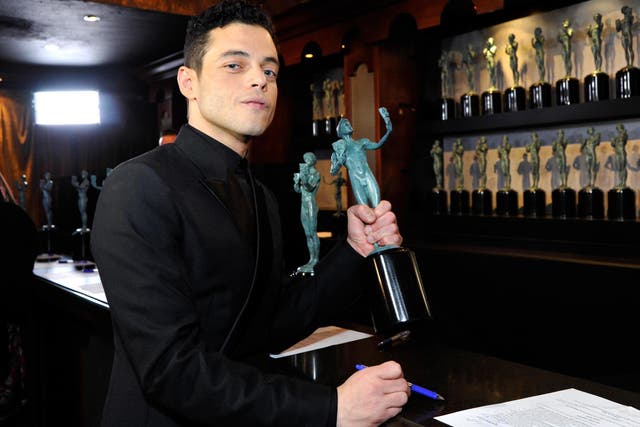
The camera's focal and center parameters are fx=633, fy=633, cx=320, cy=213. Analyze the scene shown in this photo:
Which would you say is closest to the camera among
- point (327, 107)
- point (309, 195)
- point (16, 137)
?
point (309, 195)

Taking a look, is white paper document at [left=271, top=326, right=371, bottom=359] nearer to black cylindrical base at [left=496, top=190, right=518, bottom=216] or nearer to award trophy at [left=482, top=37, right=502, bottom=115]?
black cylindrical base at [left=496, top=190, right=518, bottom=216]

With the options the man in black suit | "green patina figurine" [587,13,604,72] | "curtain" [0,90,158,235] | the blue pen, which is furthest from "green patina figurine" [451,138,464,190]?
"curtain" [0,90,158,235]

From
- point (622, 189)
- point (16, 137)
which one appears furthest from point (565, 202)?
point (16, 137)

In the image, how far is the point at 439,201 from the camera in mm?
3686

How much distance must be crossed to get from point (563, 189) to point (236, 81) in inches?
92.0

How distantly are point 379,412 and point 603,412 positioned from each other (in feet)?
1.27

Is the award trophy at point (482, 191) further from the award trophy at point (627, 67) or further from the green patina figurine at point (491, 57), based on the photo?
the award trophy at point (627, 67)

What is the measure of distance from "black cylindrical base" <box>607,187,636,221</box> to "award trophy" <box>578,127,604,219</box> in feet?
0.25

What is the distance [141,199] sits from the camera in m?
1.04

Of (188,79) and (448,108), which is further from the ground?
(448,108)

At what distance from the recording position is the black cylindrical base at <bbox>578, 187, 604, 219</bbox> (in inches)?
116

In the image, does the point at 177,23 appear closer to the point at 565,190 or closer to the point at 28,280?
the point at 28,280

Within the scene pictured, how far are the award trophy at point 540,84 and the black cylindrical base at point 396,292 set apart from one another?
2.38m

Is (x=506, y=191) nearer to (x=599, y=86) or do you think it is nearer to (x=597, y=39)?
(x=599, y=86)
